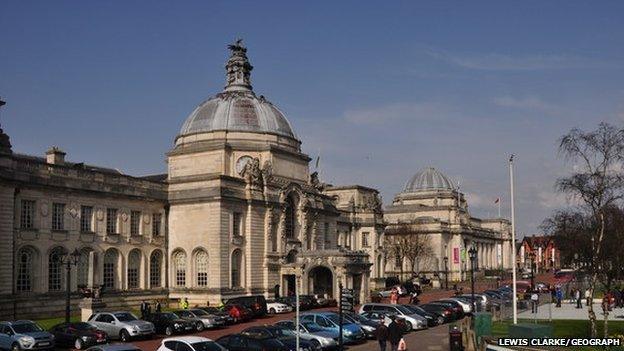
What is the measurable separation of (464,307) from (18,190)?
116 feet

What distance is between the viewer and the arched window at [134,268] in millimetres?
69688

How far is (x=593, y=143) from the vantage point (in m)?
41.6

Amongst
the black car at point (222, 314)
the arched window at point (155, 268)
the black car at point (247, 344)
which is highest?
the arched window at point (155, 268)

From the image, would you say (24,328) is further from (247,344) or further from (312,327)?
(312,327)

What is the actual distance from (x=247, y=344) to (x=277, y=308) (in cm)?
2754

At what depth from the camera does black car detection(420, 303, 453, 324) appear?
55.8 m

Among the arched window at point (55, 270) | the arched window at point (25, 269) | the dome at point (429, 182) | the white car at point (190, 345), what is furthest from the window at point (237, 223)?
the dome at point (429, 182)

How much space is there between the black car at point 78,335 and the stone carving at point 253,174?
1349 inches

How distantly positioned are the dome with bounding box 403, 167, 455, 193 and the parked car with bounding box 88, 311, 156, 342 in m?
121

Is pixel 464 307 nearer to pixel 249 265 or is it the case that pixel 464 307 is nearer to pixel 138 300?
pixel 249 265

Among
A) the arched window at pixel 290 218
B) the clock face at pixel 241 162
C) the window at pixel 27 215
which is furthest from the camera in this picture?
the clock face at pixel 241 162

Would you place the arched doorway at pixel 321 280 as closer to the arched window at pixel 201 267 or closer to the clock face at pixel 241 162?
the arched window at pixel 201 267

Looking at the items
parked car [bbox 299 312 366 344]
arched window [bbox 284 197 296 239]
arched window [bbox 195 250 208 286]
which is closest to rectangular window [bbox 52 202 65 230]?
arched window [bbox 195 250 208 286]

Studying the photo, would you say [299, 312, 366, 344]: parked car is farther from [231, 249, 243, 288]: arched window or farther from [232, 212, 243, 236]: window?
[232, 212, 243, 236]: window
